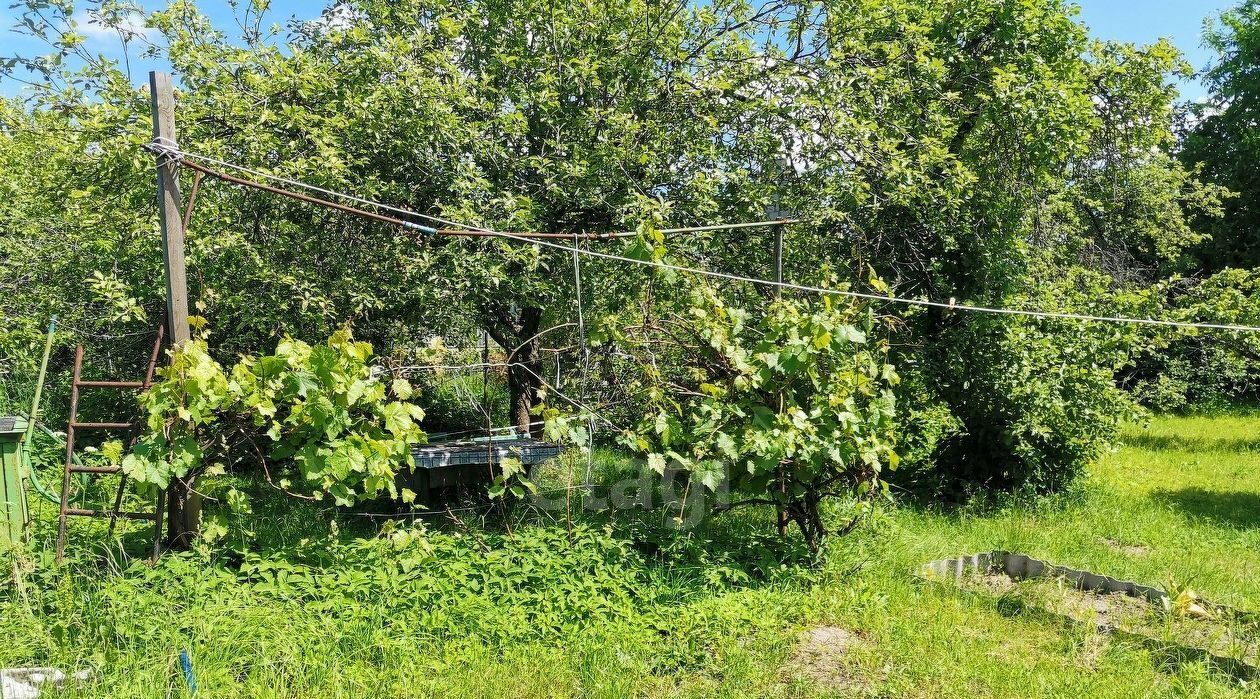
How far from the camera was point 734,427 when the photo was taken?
188 inches

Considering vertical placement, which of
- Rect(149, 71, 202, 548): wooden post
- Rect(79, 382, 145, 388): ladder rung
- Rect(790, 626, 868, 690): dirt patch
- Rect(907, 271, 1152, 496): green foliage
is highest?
Rect(149, 71, 202, 548): wooden post

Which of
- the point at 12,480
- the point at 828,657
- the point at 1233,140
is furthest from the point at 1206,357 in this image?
the point at 12,480

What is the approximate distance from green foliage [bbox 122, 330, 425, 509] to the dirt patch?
7.36 feet

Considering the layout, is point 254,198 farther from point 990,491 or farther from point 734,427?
point 990,491

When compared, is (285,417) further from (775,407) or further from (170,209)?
(775,407)

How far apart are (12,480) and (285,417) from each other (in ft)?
5.85

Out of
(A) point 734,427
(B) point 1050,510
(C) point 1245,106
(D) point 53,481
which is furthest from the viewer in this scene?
(C) point 1245,106

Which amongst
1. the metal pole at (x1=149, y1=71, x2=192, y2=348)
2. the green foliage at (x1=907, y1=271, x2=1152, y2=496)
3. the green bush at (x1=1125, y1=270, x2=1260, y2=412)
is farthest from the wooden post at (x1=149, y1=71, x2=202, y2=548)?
the green bush at (x1=1125, y1=270, x2=1260, y2=412)

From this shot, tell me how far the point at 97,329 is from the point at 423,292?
3.72 meters

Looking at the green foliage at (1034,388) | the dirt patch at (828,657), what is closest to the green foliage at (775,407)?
the dirt patch at (828,657)

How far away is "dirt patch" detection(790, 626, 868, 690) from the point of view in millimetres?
3830

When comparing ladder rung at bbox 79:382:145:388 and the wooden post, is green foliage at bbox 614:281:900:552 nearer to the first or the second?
the wooden post

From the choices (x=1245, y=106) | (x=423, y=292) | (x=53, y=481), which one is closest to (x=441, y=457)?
(x=423, y=292)

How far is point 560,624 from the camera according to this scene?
4.12 meters
